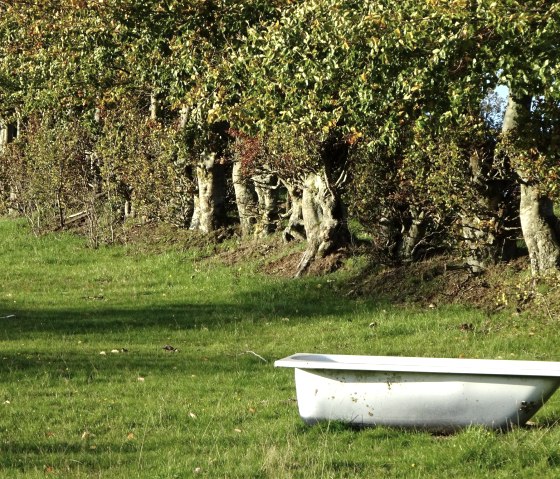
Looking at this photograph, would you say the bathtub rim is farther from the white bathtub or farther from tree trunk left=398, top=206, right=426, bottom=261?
tree trunk left=398, top=206, right=426, bottom=261

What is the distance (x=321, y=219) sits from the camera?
2378 centimetres

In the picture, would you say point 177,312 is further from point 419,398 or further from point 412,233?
point 419,398

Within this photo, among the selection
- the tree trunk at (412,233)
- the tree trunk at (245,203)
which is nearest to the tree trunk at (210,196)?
the tree trunk at (245,203)

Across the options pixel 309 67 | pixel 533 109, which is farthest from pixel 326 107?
pixel 533 109

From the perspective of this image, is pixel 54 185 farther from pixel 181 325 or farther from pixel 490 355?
pixel 490 355

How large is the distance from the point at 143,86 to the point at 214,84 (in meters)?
9.05

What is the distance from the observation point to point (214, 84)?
1800 cm

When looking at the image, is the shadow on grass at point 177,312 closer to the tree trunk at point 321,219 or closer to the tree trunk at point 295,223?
the tree trunk at point 321,219

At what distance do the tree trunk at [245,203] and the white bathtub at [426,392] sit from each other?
1727 centimetres

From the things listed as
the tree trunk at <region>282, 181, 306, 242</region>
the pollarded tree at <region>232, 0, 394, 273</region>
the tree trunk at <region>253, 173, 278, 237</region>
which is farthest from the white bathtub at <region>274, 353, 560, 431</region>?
the tree trunk at <region>253, 173, 278, 237</region>

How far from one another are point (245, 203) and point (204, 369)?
45.1 ft

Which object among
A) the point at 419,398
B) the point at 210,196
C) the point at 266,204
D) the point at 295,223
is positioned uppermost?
the point at 210,196

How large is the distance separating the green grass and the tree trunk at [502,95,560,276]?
112cm

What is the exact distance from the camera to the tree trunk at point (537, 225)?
698 inches
